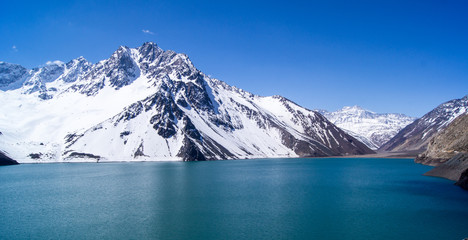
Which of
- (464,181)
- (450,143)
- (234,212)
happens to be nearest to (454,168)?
(464,181)

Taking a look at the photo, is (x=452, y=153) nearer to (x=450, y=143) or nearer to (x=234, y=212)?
(x=450, y=143)

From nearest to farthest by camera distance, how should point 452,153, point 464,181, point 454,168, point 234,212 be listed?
point 234,212 < point 464,181 < point 454,168 < point 452,153

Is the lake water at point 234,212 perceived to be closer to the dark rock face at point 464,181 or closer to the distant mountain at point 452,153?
the dark rock face at point 464,181

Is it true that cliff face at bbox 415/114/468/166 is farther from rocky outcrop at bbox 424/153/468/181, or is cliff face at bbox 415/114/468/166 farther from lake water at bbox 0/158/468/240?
lake water at bbox 0/158/468/240

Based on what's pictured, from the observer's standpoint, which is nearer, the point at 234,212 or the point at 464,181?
the point at 234,212

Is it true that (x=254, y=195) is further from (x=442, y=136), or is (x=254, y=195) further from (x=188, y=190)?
(x=442, y=136)

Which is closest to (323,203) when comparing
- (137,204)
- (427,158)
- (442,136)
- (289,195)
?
(289,195)

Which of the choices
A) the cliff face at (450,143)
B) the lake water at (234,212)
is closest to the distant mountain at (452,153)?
the cliff face at (450,143)

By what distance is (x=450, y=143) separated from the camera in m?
142

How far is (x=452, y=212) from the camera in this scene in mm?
58656

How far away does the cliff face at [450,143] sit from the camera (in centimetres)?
13124

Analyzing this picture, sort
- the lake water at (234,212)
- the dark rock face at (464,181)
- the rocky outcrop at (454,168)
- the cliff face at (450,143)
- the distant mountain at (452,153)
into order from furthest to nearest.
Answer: the cliff face at (450,143) < the distant mountain at (452,153) < the rocky outcrop at (454,168) < the dark rock face at (464,181) < the lake water at (234,212)

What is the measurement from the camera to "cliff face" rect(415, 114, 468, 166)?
A: 5167 inches

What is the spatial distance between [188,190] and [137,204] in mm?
19906
